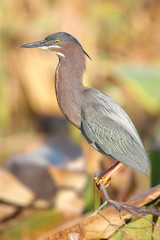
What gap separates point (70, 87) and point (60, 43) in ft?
0.47

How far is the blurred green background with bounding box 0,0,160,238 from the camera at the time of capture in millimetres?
4234

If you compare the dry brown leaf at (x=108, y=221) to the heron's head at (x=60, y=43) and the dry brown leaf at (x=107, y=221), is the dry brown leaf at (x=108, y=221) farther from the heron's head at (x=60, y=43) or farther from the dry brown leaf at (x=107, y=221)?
the heron's head at (x=60, y=43)

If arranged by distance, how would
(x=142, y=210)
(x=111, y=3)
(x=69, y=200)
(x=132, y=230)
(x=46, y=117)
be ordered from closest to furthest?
(x=142, y=210) → (x=132, y=230) → (x=69, y=200) → (x=46, y=117) → (x=111, y=3)

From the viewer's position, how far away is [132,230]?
150 centimetres

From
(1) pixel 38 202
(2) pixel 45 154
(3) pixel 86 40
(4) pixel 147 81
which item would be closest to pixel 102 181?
(1) pixel 38 202

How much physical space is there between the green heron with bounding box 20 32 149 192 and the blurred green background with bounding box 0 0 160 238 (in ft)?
7.19

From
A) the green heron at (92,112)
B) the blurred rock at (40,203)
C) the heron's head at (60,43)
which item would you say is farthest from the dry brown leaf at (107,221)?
the blurred rock at (40,203)

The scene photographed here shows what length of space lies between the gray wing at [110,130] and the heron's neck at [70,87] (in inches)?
1.2

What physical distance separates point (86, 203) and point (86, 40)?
2161mm

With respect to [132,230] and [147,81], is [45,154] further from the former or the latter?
[132,230]

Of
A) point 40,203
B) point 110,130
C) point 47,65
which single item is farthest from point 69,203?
point 47,65

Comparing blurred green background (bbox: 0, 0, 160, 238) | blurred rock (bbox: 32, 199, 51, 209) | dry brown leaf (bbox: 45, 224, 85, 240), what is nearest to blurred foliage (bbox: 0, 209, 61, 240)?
blurred rock (bbox: 32, 199, 51, 209)

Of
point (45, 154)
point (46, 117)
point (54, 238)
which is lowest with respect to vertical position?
point (46, 117)

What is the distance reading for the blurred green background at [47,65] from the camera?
4234mm
